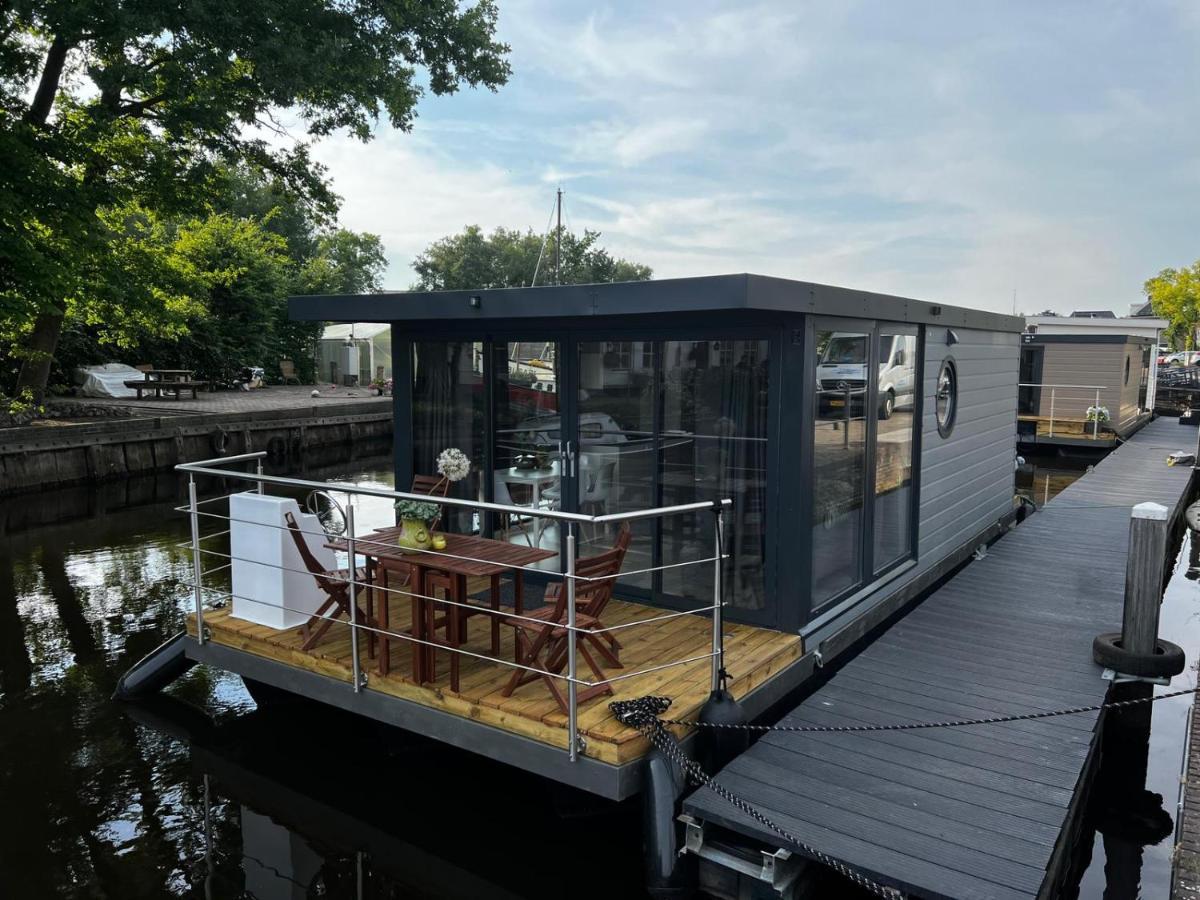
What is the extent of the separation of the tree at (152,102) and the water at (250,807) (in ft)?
28.2

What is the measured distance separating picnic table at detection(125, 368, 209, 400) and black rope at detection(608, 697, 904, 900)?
21.5 m

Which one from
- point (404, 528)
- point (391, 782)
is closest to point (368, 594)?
point (404, 528)

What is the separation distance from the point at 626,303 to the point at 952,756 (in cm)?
299

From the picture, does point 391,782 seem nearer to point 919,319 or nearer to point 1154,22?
point 919,319

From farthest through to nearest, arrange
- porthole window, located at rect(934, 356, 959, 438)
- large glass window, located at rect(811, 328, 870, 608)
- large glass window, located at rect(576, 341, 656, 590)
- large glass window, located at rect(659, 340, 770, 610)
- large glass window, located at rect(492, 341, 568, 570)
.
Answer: porthole window, located at rect(934, 356, 959, 438) → large glass window, located at rect(492, 341, 568, 570) → large glass window, located at rect(576, 341, 656, 590) → large glass window, located at rect(811, 328, 870, 608) → large glass window, located at rect(659, 340, 770, 610)

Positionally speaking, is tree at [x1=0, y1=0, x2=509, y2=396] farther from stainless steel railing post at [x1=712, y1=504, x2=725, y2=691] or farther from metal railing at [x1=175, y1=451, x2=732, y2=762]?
stainless steel railing post at [x1=712, y1=504, x2=725, y2=691]

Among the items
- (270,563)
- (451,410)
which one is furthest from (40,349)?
(270,563)

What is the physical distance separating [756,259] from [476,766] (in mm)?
59898

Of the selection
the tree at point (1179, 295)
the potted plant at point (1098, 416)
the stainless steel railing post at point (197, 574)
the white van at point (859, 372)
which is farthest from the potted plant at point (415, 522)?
the tree at point (1179, 295)

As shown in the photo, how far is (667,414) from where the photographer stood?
5.71m

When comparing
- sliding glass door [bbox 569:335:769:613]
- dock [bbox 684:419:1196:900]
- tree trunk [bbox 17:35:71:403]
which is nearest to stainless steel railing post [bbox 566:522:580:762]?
dock [bbox 684:419:1196:900]

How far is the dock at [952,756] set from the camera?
142 inches

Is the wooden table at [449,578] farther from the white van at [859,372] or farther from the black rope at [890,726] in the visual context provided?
the white van at [859,372]

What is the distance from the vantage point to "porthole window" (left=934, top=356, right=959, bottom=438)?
7656 millimetres
